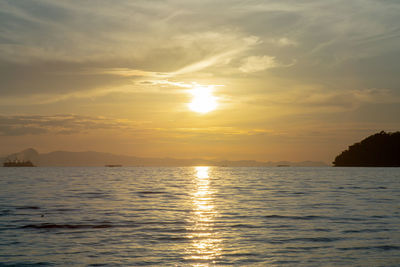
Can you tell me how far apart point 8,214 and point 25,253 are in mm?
14985

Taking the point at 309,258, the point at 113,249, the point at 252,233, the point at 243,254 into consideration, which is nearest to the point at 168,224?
the point at 252,233

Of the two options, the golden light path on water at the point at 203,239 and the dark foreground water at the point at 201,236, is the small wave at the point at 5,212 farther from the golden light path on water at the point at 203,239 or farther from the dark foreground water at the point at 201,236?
the golden light path on water at the point at 203,239

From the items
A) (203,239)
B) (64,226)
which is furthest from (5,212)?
(203,239)

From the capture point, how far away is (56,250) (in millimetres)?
19125

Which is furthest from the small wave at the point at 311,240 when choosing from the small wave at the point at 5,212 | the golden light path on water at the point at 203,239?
the small wave at the point at 5,212

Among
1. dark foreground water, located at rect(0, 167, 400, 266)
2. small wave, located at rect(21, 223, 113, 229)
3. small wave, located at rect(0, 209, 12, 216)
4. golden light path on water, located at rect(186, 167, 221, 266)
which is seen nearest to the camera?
dark foreground water, located at rect(0, 167, 400, 266)

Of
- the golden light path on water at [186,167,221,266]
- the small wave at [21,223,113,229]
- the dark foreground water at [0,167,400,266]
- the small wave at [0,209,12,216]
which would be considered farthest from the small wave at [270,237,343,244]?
the small wave at [0,209,12,216]

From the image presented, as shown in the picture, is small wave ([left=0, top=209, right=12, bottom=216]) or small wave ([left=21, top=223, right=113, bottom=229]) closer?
small wave ([left=21, top=223, right=113, bottom=229])

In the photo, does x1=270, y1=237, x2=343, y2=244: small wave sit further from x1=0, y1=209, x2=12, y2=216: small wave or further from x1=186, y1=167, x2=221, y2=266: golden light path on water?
x1=0, y1=209, x2=12, y2=216: small wave

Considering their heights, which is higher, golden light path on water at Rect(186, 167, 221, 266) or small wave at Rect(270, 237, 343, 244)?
golden light path on water at Rect(186, 167, 221, 266)

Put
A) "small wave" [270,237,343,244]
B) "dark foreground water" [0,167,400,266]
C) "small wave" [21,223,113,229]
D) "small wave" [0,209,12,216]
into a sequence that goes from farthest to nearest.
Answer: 1. "small wave" [0,209,12,216]
2. "small wave" [21,223,113,229]
3. "small wave" [270,237,343,244]
4. "dark foreground water" [0,167,400,266]

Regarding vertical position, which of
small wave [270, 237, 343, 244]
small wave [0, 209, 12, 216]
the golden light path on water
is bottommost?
small wave [270, 237, 343, 244]

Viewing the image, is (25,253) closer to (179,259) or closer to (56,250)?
(56,250)

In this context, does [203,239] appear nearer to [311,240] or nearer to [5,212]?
[311,240]
